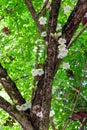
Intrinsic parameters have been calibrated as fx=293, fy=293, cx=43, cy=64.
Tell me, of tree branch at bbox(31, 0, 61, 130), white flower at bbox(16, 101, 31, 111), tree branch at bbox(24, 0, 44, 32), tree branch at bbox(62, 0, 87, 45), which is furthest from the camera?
white flower at bbox(16, 101, 31, 111)

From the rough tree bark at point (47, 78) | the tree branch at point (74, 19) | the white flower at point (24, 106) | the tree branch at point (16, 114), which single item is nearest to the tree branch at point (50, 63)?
the rough tree bark at point (47, 78)

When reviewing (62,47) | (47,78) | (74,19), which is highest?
(74,19)

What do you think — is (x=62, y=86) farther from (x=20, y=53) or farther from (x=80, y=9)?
(x=80, y=9)

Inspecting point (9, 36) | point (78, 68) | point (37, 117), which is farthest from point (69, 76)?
point (37, 117)

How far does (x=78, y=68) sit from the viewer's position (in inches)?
137

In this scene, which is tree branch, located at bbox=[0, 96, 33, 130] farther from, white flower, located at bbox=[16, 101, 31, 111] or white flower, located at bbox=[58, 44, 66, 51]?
white flower, located at bbox=[58, 44, 66, 51]

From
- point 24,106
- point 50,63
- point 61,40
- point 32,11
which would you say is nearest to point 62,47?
point 61,40

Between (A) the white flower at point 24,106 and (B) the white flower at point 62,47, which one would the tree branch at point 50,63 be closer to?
(B) the white flower at point 62,47

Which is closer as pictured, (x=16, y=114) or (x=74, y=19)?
(x=74, y=19)

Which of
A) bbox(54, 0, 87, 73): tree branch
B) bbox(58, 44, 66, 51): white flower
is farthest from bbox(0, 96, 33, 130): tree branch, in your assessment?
bbox(58, 44, 66, 51): white flower

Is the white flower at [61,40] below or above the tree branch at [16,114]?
above

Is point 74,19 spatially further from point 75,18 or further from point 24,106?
point 24,106

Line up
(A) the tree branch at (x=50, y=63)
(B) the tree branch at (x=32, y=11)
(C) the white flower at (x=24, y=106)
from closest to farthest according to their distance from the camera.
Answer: (A) the tree branch at (x=50, y=63)
(B) the tree branch at (x=32, y=11)
(C) the white flower at (x=24, y=106)

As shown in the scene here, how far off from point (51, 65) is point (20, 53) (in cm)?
161
